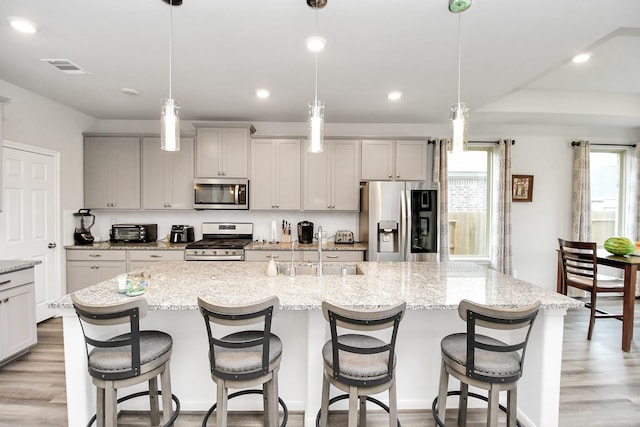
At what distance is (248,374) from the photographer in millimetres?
1629

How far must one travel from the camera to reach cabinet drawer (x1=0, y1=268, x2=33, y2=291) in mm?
2744

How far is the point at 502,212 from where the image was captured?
482cm

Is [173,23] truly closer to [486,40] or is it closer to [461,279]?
[486,40]

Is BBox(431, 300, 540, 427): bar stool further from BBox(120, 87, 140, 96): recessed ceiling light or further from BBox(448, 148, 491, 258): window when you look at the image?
BBox(120, 87, 140, 96): recessed ceiling light

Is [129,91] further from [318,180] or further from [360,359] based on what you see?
[360,359]

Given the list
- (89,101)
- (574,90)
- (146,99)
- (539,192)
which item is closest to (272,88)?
(146,99)

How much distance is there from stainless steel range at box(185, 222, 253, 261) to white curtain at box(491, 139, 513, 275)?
3.66 metres

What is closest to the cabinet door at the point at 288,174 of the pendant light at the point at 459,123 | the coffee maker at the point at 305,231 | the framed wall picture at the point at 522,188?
the coffee maker at the point at 305,231

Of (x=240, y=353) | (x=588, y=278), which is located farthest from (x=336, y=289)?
(x=588, y=278)

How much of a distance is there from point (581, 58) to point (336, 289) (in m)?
3.50

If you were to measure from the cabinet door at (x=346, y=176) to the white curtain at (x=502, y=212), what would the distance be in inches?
83.8

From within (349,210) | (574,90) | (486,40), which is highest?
(574,90)

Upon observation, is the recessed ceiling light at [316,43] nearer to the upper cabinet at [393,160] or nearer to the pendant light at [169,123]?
the pendant light at [169,123]

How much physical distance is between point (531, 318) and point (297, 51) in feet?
8.12
